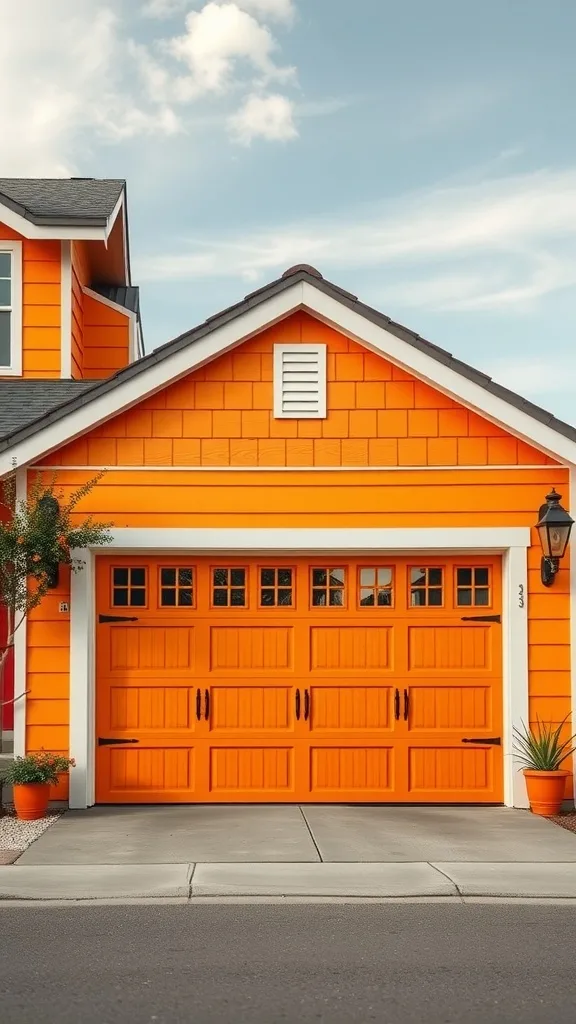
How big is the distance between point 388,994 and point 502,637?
5.94m

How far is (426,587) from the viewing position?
11.5 m

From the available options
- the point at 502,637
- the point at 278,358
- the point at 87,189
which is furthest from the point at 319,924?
the point at 87,189

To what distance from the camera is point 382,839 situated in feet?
31.4

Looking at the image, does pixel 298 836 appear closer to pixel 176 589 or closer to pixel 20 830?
pixel 20 830

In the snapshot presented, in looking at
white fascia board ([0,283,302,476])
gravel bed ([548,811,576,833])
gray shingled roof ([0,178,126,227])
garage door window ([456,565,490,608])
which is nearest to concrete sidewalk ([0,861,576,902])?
gravel bed ([548,811,576,833])

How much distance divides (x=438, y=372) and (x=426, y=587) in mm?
2076

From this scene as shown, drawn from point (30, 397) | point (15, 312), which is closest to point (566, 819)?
point (30, 397)

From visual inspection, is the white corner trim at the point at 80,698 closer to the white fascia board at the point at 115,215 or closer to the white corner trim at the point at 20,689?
the white corner trim at the point at 20,689

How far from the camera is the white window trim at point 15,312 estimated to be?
13734 millimetres

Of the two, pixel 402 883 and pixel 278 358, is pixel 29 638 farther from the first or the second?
pixel 402 883

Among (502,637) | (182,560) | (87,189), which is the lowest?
(502,637)

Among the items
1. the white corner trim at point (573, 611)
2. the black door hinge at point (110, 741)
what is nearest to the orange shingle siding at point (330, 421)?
the white corner trim at point (573, 611)

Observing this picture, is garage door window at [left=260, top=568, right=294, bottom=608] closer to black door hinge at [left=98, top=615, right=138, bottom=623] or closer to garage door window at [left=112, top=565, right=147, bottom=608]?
garage door window at [left=112, top=565, right=147, bottom=608]

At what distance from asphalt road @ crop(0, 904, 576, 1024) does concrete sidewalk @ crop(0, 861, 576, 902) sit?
0.28 meters
